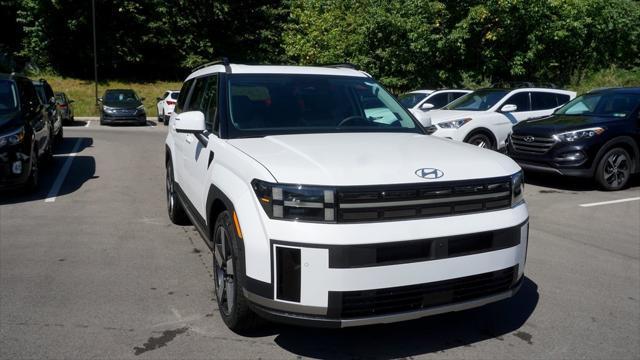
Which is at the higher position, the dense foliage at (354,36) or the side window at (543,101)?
the dense foliage at (354,36)

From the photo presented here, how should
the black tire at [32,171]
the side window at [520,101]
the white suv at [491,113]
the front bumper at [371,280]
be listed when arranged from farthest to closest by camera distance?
the side window at [520,101], the white suv at [491,113], the black tire at [32,171], the front bumper at [371,280]

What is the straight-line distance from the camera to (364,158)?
3506 mm

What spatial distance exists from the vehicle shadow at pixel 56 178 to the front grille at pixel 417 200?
6820mm

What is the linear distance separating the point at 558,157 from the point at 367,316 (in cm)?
736

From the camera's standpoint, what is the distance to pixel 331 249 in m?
3.08

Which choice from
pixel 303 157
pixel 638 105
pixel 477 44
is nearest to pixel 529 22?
pixel 477 44

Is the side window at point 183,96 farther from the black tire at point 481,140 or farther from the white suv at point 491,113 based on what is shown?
the black tire at point 481,140

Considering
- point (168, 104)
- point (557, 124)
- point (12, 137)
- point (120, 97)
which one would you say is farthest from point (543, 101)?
point (120, 97)

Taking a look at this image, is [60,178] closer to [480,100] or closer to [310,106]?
[310,106]

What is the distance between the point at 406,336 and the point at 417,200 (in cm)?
112

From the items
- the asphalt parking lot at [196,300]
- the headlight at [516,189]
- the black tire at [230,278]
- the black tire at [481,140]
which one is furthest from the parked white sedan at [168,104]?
the headlight at [516,189]

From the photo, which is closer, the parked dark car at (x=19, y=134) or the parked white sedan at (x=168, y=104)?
the parked dark car at (x=19, y=134)

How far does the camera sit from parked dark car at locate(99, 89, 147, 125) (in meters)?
22.8

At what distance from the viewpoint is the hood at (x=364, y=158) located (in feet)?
10.6
